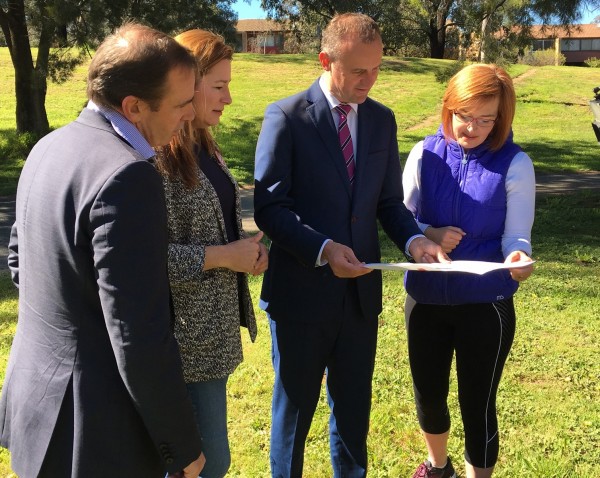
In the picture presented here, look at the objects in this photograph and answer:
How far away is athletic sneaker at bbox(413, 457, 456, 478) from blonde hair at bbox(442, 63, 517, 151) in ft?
5.07

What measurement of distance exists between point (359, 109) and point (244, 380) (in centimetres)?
223

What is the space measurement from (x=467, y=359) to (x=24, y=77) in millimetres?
14085

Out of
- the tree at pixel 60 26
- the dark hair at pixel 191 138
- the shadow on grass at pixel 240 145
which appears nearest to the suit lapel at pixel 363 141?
the dark hair at pixel 191 138

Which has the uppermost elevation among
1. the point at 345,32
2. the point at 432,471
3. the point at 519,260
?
the point at 345,32

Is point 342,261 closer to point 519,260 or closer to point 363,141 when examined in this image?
point 363,141

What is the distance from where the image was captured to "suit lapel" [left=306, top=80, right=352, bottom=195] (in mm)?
2666

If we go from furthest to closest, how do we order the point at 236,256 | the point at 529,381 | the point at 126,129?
the point at 529,381
the point at 236,256
the point at 126,129

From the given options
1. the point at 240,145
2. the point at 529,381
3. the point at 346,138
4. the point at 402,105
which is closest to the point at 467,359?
the point at 346,138

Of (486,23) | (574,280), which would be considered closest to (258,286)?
(574,280)

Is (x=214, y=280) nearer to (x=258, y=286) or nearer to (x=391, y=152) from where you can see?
(x=391, y=152)

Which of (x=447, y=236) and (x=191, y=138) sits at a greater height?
(x=191, y=138)

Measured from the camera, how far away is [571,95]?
79.2 ft

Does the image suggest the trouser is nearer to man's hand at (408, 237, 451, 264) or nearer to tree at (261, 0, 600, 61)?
man's hand at (408, 237, 451, 264)

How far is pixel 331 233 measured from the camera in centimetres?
270
